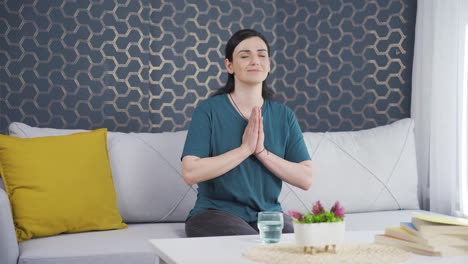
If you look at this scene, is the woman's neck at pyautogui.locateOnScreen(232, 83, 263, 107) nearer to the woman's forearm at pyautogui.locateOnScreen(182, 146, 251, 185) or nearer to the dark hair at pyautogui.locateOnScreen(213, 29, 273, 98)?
the dark hair at pyautogui.locateOnScreen(213, 29, 273, 98)

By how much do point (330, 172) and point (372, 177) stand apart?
0.21 metres

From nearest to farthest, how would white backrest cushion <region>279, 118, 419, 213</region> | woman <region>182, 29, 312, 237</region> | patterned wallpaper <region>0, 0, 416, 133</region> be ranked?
1. woman <region>182, 29, 312, 237</region>
2. white backrest cushion <region>279, 118, 419, 213</region>
3. patterned wallpaper <region>0, 0, 416, 133</region>

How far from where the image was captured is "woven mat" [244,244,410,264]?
77.5 inches

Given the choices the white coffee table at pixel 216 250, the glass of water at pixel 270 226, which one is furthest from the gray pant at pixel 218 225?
the glass of water at pixel 270 226

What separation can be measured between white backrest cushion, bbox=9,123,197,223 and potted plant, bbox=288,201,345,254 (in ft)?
4.99

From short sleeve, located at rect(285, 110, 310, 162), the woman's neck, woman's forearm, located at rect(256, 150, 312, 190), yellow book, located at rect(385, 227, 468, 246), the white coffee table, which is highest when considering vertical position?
the woman's neck

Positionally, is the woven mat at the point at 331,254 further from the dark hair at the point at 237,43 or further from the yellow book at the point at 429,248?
the dark hair at the point at 237,43

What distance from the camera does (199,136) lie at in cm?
297

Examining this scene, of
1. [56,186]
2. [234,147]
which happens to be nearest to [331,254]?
[234,147]

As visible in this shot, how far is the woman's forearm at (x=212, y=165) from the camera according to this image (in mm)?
2865

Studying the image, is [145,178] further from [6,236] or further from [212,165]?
[6,236]

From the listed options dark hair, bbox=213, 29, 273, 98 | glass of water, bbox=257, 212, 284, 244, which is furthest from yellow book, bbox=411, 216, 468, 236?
dark hair, bbox=213, 29, 273, 98

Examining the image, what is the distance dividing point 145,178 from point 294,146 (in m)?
0.78

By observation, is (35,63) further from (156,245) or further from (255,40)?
(156,245)
